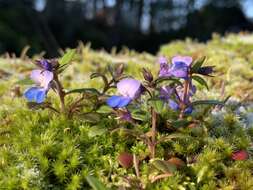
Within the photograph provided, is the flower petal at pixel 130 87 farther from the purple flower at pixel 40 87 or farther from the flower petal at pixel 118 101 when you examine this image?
the purple flower at pixel 40 87

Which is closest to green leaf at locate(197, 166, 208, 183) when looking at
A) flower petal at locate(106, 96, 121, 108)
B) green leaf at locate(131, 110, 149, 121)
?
green leaf at locate(131, 110, 149, 121)

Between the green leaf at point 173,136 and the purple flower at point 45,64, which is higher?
the purple flower at point 45,64

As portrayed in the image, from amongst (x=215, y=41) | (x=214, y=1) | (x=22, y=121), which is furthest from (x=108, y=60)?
(x=214, y=1)

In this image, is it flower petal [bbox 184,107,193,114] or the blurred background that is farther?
the blurred background

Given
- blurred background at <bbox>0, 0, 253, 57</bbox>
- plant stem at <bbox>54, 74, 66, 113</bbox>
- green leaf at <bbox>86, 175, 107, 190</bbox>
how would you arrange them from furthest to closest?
blurred background at <bbox>0, 0, 253, 57</bbox>
plant stem at <bbox>54, 74, 66, 113</bbox>
green leaf at <bbox>86, 175, 107, 190</bbox>

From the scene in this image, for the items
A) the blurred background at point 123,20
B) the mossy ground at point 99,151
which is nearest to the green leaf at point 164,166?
the mossy ground at point 99,151

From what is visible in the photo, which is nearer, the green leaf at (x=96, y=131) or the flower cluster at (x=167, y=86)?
the flower cluster at (x=167, y=86)

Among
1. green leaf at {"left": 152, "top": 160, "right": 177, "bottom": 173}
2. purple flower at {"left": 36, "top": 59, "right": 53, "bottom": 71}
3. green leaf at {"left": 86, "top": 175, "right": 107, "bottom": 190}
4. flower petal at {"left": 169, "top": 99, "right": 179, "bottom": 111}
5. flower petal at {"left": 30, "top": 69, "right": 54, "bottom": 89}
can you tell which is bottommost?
green leaf at {"left": 86, "top": 175, "right": 107, "bottom": 190}

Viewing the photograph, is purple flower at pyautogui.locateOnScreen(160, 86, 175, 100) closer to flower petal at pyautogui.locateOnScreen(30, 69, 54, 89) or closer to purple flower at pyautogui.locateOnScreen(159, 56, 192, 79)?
purple flower at pyautogui.locateOnScreen(159, 56, 192, 79)

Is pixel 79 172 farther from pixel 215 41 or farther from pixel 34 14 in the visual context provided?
pixel 34 14
